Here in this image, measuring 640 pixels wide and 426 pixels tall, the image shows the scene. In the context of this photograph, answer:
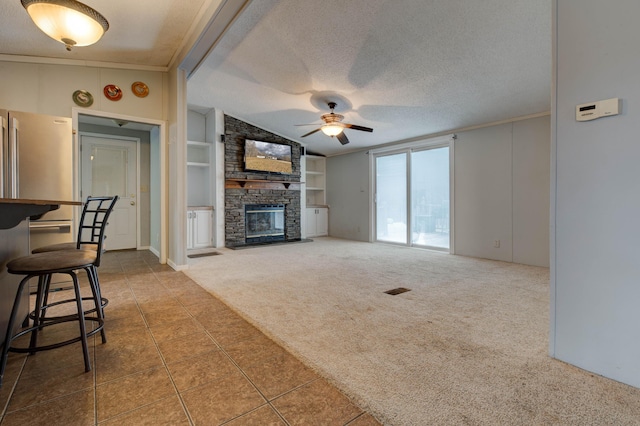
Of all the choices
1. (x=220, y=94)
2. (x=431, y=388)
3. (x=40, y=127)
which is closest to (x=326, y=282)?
(x=431, y=388)

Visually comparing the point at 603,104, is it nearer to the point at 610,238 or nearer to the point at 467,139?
the point at 610,238

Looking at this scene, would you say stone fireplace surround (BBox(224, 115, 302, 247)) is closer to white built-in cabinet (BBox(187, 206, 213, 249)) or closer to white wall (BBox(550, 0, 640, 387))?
white built-in cabinet (BBox(187, 206, 213, 249))

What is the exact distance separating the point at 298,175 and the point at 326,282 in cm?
420

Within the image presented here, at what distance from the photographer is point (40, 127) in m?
3.03

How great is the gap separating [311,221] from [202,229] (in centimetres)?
277

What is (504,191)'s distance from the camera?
15.3 ft

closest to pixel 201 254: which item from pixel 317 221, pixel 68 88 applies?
pixel 68 88

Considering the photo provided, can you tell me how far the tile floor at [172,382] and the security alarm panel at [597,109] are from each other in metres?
1.79

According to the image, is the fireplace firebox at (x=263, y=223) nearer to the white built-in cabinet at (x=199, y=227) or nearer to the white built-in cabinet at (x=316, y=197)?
the white built-in cabinet at (x=199, y=227)

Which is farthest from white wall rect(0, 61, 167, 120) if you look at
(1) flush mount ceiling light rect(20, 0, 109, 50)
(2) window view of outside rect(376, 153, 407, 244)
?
(2) window view of outside rect(376, 153, 407, 244)

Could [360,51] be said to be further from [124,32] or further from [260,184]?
[260,184]

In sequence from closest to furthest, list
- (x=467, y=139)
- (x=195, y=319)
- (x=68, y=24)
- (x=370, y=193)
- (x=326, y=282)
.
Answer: (x=68, y=24)
(x=195, y=319)
(x=326, y=282)
(x=467, y=139)
(x=370, y=193)

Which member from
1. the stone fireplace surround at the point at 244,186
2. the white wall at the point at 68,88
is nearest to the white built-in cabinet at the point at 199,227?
the stone fireplace surround at the point at 244,186

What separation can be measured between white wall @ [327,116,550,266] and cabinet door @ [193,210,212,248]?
184 inches
